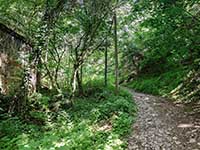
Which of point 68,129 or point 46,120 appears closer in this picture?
point 68,129

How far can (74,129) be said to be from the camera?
10250mm

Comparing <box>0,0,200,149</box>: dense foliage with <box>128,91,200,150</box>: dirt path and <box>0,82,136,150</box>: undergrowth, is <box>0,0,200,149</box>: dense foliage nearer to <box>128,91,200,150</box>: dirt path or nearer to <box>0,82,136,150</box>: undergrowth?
<box>0,82,136,150</box>: undergrowth

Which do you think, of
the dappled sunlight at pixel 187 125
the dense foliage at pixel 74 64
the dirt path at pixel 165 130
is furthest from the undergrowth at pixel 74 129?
the dappled sunlight at pixel 187 125

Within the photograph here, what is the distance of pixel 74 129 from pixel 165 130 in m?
2.99

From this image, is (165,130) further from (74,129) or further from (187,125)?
(74,129)

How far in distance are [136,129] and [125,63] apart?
23983 mm

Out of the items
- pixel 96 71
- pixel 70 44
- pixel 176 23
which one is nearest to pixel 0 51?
pixel 70 44

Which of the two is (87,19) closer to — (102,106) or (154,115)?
(102,106)

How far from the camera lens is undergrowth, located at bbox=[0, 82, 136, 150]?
8.23 metres

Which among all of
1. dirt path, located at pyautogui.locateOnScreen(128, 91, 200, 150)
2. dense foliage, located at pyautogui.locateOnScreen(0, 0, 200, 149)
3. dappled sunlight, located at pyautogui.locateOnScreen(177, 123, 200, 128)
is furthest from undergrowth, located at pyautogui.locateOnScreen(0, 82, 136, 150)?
dappled sunlight, located at pyautogui.locateOnScreen(177, 123, 200, 128)

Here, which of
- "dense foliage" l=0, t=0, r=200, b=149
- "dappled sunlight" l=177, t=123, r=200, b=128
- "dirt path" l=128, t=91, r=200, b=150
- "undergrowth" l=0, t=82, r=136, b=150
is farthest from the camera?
"dappled sunlight" l=177, t=123, r=200, b=128

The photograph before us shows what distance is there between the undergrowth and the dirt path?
44 centimetres

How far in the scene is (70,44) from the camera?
56.2 feet

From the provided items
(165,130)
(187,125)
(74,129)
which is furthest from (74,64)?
(187,125)
